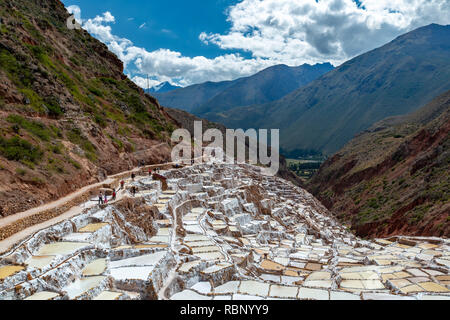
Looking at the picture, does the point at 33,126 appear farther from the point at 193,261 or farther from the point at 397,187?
the point at 397,187

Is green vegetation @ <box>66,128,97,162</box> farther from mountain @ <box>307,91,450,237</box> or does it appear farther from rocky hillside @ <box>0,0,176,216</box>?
mountain @ <box>307,91,450,237</box>

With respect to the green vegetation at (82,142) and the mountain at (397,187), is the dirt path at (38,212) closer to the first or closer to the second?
the green vegetation at (82,142)

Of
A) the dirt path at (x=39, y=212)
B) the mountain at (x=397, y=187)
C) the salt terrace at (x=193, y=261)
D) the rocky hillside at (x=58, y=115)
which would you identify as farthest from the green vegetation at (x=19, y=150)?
the mountain at (x=397, y=187)

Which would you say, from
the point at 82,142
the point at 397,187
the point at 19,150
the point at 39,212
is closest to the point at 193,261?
the point at 39,212

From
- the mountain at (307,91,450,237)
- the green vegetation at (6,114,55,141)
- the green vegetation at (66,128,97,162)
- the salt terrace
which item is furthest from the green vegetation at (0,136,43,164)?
the mountain at (307,91,450,237)
